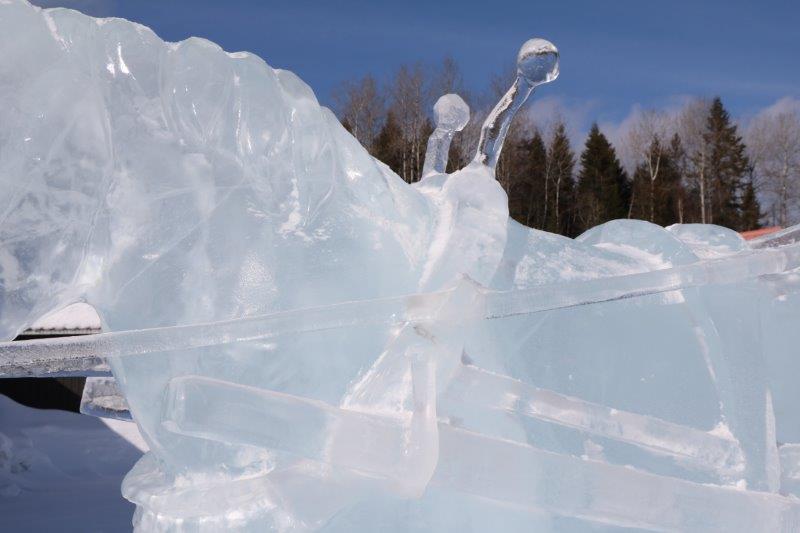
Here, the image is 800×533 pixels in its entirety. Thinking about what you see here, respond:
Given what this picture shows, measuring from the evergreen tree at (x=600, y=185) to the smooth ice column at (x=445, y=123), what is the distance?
20.1 m

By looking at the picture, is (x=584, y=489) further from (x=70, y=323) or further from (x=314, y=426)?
(x=70, y=323)

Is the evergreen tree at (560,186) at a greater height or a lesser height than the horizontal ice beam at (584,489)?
lesser

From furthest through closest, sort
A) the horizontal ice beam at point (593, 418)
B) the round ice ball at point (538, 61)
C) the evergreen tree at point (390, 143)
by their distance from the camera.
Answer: the evergreen tree at point (390, 143) → the round ice ball at point (538, 61) → the horizontal ice beam at point (593, 418)

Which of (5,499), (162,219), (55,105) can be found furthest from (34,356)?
(5,499)

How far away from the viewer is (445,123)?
1885 mm

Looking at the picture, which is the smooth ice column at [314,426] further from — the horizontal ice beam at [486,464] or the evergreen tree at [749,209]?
the evergreen tree at [749,209]

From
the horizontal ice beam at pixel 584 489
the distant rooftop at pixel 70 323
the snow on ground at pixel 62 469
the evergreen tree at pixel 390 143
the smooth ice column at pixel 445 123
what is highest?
the smooth ice column at pixel 445 123

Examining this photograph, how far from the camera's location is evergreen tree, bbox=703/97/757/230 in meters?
22.9

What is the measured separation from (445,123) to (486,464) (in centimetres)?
77

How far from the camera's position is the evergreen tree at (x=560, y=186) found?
2158 cm

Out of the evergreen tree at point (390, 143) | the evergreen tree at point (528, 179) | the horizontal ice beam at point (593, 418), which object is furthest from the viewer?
the evergreen tree at point (528, 179)

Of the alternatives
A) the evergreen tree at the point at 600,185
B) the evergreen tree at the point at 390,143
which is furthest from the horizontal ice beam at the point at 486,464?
the evergreen tree at the point at 600,185

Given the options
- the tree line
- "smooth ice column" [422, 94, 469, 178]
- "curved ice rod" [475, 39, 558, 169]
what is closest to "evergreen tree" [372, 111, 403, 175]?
the tree line

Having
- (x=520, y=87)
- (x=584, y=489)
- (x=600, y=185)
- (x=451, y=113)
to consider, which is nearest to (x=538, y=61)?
(x=520, y=87)
